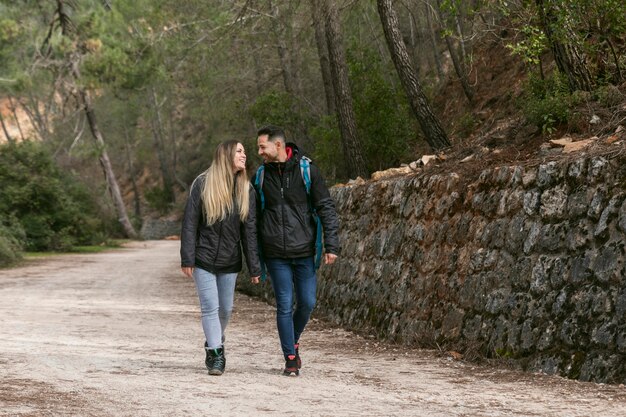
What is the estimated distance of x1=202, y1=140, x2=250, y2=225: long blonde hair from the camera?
24.9 feet

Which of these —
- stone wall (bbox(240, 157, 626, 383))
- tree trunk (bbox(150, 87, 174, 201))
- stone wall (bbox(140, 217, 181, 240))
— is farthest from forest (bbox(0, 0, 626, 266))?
stone wall (bbox(140, 217, 181, 240))

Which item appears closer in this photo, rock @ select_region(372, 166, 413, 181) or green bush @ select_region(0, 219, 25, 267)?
rock @ select_region(372, 166, 413, 181)

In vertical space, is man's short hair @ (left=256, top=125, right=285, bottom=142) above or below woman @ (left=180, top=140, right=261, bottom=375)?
above

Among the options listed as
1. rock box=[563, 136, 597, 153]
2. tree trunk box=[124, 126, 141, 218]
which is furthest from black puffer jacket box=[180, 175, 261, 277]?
tree trunk box=[124, 126, 141, 218]

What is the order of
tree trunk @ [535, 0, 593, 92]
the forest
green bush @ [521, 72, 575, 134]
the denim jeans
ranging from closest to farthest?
the denim jeans, green bush @ [521, 72, 575, 134], tree trunk @ [535, 0, 593, 92], the forest

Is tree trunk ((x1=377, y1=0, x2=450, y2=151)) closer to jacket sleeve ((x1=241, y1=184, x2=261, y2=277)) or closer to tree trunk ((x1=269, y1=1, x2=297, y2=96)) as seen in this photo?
jacket sleeve ((x1=241, y1=184, x2=261, y2=277))

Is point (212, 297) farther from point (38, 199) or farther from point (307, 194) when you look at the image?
point (38, 199)

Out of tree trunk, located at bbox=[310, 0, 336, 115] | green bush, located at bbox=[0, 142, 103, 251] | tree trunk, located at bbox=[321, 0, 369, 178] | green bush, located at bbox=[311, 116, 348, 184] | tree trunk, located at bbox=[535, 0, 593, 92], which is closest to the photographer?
tree trunk, located at bbox=[535, 0, 593, 92]

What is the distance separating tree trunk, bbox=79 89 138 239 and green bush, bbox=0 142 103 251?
684cm

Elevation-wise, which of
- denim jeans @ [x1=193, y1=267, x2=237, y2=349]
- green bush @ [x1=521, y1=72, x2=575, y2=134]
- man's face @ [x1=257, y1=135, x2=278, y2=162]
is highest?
green bush @ [x1=521, y1=72, x2=575, y2=134]

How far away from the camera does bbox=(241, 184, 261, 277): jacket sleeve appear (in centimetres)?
756

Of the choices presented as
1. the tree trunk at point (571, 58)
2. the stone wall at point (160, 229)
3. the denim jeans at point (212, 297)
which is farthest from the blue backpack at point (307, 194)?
the stone wall at point (160, 229)

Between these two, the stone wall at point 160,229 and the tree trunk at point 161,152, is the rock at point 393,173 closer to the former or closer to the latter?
the stone wall at point 160,229

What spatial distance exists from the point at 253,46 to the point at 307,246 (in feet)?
74.8
